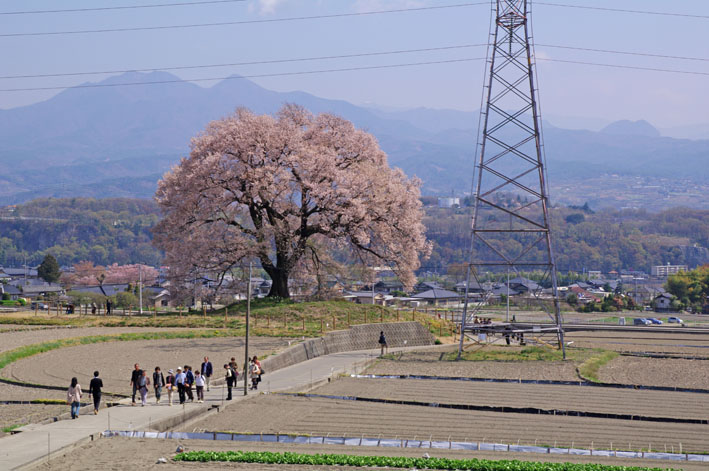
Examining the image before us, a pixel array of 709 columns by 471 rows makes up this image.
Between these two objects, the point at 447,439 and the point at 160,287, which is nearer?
the point at 447,439

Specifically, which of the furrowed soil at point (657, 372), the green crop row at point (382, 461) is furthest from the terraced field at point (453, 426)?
the furrowed soil at point (657, 372)

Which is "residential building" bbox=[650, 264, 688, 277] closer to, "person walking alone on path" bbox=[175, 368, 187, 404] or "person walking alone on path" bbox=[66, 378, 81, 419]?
"person walking alone on path" bbox=[175, 368, 187, 404]

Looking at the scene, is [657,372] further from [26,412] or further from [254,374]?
[26,412]

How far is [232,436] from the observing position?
21672mm

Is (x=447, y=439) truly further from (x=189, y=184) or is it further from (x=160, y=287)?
(x=160, y=287)

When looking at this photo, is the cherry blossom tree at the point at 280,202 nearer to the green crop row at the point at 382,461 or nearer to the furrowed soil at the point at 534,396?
the furrowed soil at the point at 534,396

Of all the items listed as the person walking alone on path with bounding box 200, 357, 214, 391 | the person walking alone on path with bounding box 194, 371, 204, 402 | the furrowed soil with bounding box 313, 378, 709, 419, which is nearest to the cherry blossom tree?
the furrowed soil with bounding box 313, 378, 709, 419

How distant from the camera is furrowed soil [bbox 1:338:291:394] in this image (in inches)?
1201

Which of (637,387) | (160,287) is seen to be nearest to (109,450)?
(637,387)

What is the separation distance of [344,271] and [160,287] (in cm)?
6034

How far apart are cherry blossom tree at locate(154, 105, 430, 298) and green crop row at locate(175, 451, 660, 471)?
3062 cm

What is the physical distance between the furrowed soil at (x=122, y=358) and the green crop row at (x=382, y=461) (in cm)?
891

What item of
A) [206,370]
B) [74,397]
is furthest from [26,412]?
[206,370]

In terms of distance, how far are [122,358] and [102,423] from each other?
13432 millimetres
